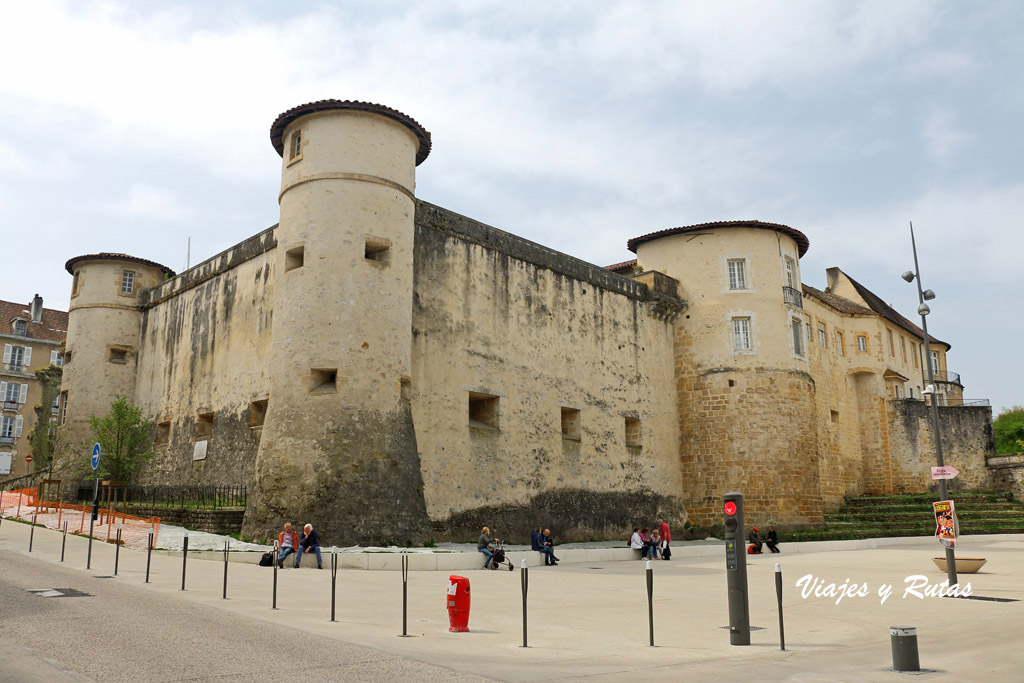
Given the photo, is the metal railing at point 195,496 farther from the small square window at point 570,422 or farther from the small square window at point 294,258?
the small square window at point 570,422

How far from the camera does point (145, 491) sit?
2569 cm

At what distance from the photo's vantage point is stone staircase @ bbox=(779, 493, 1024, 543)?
1117 inches

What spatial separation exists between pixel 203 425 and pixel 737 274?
19.9m

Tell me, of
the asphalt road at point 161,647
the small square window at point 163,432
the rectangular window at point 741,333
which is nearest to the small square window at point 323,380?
the asphalt road at point 161,647

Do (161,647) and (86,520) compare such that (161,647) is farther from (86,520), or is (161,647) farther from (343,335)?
(86,520)

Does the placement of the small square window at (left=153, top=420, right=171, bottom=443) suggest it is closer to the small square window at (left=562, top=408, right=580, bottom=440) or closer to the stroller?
the small square window at (left=562, top=408, right=580, bottom=440)

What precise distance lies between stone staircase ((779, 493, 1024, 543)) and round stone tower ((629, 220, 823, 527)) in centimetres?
132

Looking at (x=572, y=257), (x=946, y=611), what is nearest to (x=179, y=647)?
(x=946, y=611)

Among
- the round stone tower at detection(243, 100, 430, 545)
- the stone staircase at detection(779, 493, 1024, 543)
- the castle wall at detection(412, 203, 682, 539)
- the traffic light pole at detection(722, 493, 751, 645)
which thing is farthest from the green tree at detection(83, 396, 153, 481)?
the traffic light pole at detection(722, 493, 751, 645)

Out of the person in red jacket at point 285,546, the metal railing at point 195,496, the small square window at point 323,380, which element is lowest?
the person in red jacket at point 285,546

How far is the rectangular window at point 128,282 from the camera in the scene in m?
29.8

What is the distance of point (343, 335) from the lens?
1906 cm

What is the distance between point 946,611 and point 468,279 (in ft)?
A: 50.5

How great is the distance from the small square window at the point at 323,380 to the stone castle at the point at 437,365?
76 millimetres
